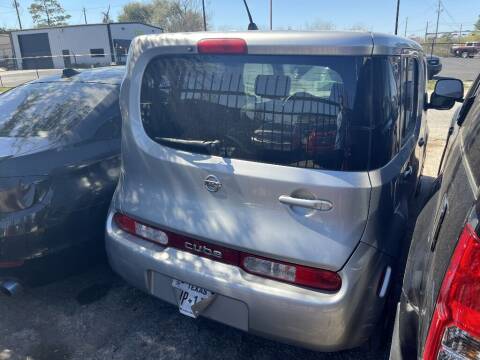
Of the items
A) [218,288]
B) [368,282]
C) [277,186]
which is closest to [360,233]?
[368,282]

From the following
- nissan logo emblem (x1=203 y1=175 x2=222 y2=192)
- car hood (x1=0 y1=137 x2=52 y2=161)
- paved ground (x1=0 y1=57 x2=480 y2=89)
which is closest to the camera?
nissan logo emblem (x1=203 y1=175 x2=222 y2=192)

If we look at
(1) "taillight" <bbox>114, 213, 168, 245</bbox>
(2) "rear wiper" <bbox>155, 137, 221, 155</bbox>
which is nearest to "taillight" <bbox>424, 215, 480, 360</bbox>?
(2) "rear wiper" <bbox>155, 137, 221, 155</bbox>

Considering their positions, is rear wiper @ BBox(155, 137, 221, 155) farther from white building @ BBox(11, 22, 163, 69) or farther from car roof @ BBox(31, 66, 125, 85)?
white building @ BBox(11, 22, 163, 69)

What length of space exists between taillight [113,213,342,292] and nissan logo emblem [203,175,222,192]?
0.31 metres

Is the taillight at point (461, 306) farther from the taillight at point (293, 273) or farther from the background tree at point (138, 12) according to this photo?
the background tree at point (138, 12)

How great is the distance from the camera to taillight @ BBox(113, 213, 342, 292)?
74.2 inches

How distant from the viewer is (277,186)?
75.3 inches

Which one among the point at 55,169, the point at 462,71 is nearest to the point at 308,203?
the point at 55,169

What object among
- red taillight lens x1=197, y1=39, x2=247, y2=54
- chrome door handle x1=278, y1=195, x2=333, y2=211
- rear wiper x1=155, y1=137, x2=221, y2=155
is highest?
red taillight lens x1=197, y1=39, x2=247, y2=54

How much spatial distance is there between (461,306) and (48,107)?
11.5 ft

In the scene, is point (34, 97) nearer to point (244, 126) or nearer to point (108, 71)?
point (108, 71)

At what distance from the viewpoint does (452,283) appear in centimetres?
109

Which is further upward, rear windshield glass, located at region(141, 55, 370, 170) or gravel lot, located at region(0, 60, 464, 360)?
rear windshield glass, located at region(141, 55, 370, 170)

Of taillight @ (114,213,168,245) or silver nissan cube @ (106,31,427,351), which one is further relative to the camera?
taillight @ (114,213,168,245)
